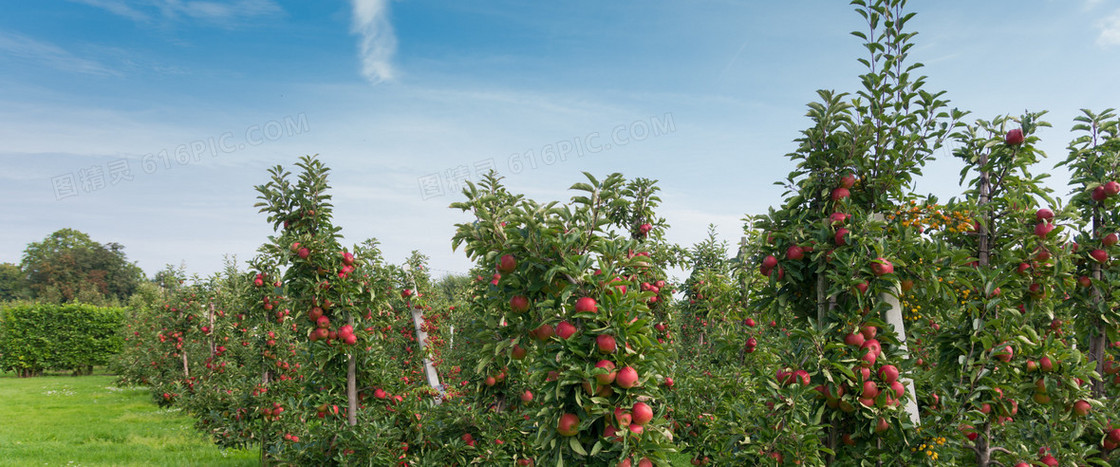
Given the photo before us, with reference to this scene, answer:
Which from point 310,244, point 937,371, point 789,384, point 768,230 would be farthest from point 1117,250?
point 310,244

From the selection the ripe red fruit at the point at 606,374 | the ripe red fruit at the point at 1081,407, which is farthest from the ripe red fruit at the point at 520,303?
the ripe red fruit at the point at 1081,407

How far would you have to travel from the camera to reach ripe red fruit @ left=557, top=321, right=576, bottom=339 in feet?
9.95

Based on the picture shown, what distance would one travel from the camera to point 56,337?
2694 centimetres

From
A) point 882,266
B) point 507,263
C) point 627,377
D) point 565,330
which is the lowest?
point 627,377

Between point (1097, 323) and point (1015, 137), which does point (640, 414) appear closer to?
point (1015, 137)

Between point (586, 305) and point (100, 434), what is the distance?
12.4m

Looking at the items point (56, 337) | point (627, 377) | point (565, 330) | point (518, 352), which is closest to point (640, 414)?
point (627, 377)

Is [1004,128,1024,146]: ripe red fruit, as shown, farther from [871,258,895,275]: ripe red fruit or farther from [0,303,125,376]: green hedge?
[0,303,125,376]: green hedge

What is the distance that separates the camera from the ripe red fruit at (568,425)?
3.02 m

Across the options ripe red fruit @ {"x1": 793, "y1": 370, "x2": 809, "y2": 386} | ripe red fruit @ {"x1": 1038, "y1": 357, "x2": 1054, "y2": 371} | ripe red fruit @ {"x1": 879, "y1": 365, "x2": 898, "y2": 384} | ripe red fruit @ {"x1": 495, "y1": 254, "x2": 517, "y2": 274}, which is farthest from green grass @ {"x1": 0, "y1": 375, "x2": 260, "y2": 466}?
ripe red fruit @ {"x1": 1038, "y1": 357, "x2": 1054, "y2": 371}

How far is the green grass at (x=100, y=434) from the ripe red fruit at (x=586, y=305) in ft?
24.3

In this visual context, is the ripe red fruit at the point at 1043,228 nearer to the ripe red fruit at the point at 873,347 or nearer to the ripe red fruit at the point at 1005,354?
the ripe red fruit at the point at 1005,354

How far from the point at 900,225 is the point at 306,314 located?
5.21m

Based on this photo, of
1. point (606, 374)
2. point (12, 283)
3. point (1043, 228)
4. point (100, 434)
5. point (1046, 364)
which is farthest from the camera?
point (12, 283)
